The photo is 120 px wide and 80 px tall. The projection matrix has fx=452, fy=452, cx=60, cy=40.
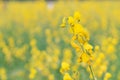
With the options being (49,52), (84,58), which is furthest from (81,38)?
(49,52)

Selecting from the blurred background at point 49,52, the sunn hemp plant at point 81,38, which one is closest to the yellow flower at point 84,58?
the sunn hemp plant at point 81,38

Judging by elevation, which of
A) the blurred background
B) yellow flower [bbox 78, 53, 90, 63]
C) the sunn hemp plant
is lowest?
the blurred background

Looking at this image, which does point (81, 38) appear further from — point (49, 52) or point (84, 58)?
point (49, 52)

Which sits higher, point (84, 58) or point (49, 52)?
point (84, 58)

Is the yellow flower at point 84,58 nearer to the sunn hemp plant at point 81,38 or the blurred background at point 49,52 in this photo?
the sunn hemp plant at point 81,38

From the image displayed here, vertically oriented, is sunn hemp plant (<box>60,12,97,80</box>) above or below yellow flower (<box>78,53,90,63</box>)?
above

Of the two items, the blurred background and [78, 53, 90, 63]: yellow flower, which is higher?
[78, 53, 90, 63]: yellow flower

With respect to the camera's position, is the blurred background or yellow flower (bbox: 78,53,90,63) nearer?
yellow flower (bbox: 78,53,90,63)

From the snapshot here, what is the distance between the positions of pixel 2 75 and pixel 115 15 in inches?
167

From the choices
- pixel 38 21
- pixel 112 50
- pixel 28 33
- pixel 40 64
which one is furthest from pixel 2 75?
pixel 38 21

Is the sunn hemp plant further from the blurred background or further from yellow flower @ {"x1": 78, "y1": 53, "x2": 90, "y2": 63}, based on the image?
the blurred background

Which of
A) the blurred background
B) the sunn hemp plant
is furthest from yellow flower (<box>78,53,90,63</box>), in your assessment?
the blurred background

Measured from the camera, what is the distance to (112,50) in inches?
151

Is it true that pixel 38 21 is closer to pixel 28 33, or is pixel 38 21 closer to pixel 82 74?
pixel 28 33
